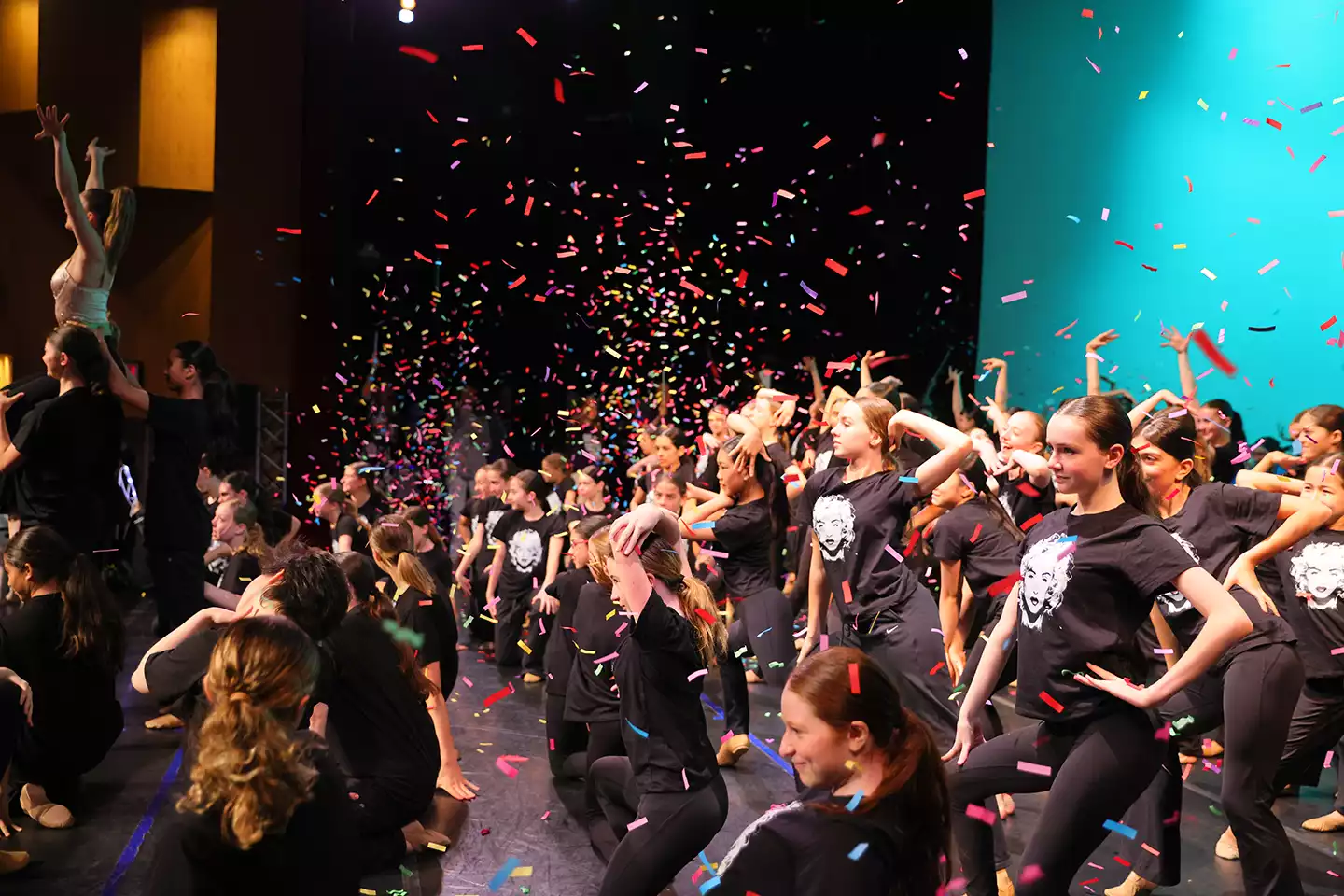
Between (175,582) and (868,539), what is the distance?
130 inches

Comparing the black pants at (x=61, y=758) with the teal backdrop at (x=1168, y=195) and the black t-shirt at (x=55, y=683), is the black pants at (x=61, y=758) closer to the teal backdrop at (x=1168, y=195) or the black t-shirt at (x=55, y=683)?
the black t-shirt at (x=55, y=683)

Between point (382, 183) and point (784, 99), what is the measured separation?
13.3 ft

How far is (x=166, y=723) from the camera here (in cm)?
636

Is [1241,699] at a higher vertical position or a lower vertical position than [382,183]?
lower

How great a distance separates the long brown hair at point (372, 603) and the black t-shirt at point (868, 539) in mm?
1570

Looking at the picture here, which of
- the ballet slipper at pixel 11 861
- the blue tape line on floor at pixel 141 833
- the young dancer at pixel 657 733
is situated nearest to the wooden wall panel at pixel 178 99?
the blue tape line on floor at pixel 141 833

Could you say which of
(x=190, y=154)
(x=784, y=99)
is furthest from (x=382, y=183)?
(x=784, y=99)

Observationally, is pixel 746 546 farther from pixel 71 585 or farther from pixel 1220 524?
pixel 71 585

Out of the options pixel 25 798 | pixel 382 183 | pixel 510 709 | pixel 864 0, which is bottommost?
pixel 510 709

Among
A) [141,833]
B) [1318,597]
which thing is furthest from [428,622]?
[1318,597]

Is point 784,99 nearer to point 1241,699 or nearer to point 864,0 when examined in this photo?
point 864,0

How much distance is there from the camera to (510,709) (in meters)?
7.16

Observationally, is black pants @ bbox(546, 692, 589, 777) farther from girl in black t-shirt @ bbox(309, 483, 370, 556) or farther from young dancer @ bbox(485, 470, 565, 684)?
young dancer @ bbox(485, 470, 565, 684)

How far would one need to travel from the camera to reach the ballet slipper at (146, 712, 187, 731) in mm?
6324
